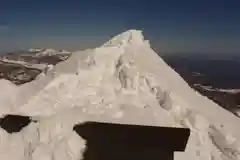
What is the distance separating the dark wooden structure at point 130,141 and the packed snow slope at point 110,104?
0.05m

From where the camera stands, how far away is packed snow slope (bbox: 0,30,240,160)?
1.57 meters

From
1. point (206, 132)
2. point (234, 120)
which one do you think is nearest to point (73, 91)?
point (206, 132)

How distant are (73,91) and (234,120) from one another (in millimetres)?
914

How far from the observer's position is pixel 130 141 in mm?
1546

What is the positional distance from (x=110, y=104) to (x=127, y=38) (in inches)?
25.0

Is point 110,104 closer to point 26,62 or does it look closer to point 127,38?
point 127,38

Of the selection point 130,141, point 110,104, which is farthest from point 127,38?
point 130,141

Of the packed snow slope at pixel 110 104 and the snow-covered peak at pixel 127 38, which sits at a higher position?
the snow-covered peak at pixel 127 38

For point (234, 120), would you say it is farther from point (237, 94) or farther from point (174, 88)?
point (237, 94)

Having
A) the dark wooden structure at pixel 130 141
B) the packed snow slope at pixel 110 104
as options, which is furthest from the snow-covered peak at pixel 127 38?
the dark wooden structure at pixel 130 141

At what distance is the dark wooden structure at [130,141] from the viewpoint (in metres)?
1.52

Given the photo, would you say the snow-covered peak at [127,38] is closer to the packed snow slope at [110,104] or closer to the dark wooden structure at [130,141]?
the packed snow slope at [110,104]

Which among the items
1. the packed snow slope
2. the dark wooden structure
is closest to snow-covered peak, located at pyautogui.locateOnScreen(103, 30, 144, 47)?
the packed snow slope

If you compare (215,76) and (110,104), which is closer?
(110,104)
